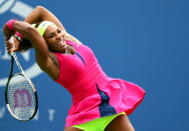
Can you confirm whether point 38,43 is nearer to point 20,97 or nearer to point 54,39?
point 54,39

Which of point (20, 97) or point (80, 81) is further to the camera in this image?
point (20, 97)

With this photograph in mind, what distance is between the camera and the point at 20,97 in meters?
3.84

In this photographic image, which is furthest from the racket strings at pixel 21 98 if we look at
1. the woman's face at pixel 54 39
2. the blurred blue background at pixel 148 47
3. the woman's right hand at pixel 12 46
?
the blurred blue background at pixel 148 47

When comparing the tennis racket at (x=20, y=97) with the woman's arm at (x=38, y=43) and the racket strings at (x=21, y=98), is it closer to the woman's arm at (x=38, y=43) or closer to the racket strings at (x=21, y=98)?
the racket strings at (x=21, y=98)

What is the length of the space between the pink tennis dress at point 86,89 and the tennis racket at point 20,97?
1.17 feet

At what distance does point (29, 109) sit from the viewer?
369 centimetres

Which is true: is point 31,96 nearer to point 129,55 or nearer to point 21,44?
point 21,44

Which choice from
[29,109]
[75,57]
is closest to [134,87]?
[75,57]

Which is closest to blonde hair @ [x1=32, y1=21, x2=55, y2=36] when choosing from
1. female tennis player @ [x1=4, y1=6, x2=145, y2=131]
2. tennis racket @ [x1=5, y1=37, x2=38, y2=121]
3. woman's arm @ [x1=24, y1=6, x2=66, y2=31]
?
female tennis player @ [x1=4, y1=6, x2=145, y2=131]

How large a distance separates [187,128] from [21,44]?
7.01 ft

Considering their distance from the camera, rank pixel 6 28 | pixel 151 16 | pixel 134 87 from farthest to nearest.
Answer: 1. pixel 151 16
2. pixel 134 87
3. pixel 6 28

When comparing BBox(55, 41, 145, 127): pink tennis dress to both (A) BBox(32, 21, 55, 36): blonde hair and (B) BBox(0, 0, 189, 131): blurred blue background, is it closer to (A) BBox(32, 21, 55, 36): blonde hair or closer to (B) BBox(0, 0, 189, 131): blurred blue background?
(A) BBox(32, 21, 55, 36): blonde hair

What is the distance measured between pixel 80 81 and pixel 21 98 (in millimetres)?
671

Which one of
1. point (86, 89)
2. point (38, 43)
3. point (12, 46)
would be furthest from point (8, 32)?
point (86, 89)
